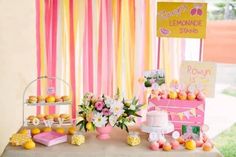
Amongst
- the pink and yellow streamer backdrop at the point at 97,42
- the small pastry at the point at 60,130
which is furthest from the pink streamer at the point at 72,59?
the small pastry at the point at 60,130

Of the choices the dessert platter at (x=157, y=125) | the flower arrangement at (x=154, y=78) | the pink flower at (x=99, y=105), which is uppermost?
the flower arrangement at (x=154, y=78)

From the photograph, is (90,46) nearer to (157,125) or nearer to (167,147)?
(157,125)

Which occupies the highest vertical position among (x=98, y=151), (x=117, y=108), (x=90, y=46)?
(x=90, y=46)

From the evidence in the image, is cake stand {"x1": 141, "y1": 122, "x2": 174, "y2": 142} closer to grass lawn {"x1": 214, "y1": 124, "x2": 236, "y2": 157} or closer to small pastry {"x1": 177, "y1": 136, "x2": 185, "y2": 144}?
small pastry {"x1": 177, "y1": 136, "x2": 185, "y2": 144}

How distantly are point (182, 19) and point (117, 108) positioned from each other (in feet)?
2.96

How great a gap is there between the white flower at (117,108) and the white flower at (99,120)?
0.06 metres

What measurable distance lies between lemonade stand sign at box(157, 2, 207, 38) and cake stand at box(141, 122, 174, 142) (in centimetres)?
76

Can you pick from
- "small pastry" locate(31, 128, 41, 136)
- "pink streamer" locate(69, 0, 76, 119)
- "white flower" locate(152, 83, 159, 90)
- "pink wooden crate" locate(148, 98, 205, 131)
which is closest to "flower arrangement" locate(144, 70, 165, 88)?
"white flower" locate(152, 83, 159, 90)

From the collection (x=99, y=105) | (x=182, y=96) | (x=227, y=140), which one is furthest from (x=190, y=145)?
(x=227, y=140)

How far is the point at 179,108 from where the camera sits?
2.12m

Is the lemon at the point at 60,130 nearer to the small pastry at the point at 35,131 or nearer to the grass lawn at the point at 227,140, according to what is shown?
the small pastry at the point at 35,131

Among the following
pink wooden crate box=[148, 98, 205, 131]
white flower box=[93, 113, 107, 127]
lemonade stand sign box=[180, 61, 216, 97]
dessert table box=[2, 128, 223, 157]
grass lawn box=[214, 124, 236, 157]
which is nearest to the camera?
dessert table box=[2, 128, 223, 157]

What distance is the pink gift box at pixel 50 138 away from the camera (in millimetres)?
1950

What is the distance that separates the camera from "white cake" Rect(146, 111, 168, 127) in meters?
2.02
